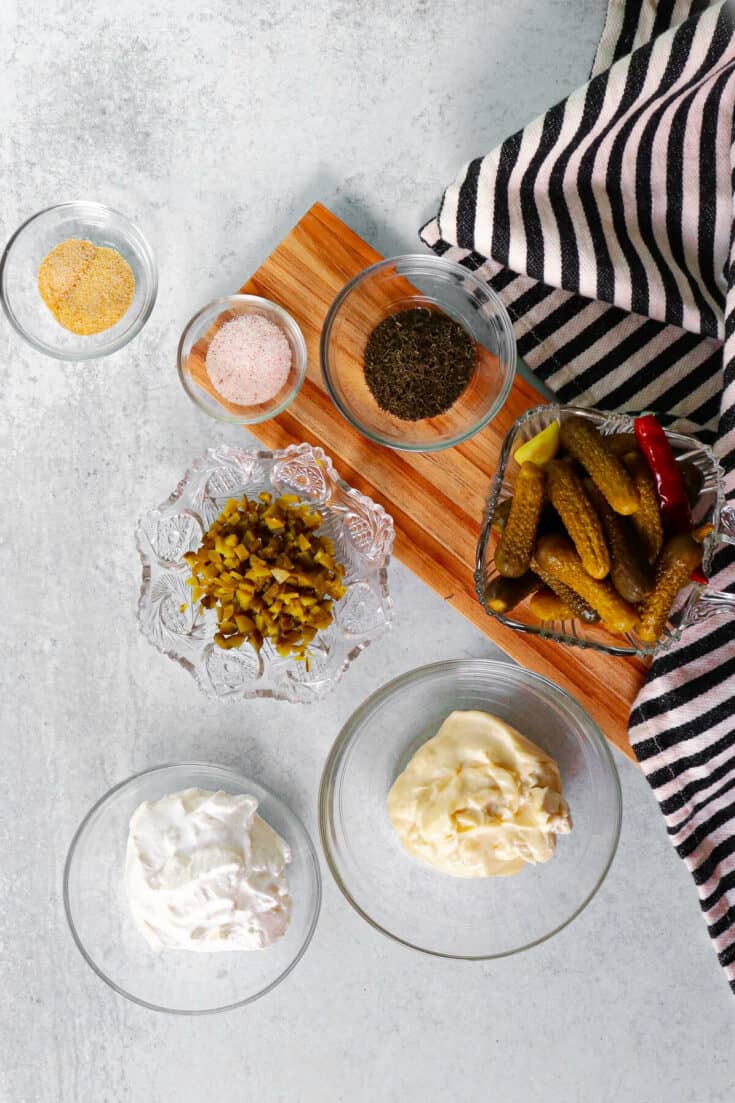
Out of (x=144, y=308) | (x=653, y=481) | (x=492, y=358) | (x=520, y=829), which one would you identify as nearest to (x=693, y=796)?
(x=520, y=829)

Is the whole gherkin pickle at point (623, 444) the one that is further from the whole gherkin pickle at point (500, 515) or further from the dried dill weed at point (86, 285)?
the dried dill weed at point (86, 285)

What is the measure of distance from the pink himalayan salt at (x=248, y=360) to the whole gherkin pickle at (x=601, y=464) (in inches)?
20.3

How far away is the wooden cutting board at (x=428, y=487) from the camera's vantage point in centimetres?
149

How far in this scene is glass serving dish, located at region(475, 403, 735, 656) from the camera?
4.15ft

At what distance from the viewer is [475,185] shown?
1375 millimetres

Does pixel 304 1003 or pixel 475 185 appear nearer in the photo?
pixel 475 185

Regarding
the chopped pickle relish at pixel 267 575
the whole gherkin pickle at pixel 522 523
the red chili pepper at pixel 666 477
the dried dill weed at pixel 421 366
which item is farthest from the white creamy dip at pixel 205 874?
the red chili pepper at pixel 666 477

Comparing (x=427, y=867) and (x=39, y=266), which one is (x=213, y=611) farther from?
(x=39, y=266)

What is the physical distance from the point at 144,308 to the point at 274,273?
0.27 metres

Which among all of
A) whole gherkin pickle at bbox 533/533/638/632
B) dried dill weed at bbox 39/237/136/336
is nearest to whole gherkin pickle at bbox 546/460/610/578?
whole gherkin pickle at bbox 533/533/638/632

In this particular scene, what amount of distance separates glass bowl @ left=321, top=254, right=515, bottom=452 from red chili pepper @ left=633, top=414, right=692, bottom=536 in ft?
0.90

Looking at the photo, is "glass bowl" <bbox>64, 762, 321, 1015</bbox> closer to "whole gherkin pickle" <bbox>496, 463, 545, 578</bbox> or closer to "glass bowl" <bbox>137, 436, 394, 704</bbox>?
"glass bowl" <bbox>137, 436, 394, 704</bbox>

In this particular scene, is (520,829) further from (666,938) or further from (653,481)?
(653,481)

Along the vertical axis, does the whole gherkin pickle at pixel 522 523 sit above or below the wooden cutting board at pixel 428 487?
above
